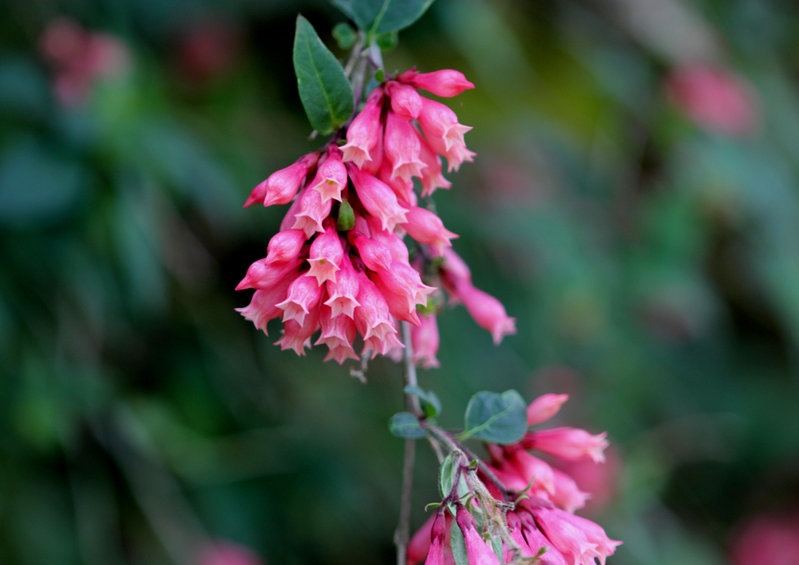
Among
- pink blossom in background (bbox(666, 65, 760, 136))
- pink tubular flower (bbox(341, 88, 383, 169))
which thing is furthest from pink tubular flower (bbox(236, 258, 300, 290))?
Answer: pink blossom in background (bbox(666, 65, 760, 136))

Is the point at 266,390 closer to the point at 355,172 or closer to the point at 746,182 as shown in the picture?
the point at 355,172

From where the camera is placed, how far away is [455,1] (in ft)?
7.15

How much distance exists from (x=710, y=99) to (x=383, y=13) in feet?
7.44

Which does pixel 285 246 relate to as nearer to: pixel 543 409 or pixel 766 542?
pixel 543 409

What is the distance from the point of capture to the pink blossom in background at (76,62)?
6.12ft

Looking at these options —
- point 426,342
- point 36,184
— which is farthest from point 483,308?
point 36,184

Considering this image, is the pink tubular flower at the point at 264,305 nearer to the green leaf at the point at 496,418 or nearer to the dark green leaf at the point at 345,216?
the dark green leaf at the point at 345,216

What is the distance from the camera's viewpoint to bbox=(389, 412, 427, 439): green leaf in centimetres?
91

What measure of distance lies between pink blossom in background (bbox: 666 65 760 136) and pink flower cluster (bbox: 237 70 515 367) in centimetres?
230

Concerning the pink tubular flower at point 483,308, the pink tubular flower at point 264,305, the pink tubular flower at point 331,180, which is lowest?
the pink tubular flower at point 483,308

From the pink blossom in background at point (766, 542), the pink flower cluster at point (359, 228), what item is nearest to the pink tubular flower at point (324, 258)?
the pink flower cluster at point (359, 228)

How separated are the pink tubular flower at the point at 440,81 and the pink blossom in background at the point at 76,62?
1252 mm

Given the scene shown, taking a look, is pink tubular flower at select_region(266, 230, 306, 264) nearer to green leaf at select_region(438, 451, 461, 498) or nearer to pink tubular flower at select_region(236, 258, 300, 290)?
pink tubular flower at select_region(236, 258, 300, 290)

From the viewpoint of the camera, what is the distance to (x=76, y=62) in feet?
6.16
